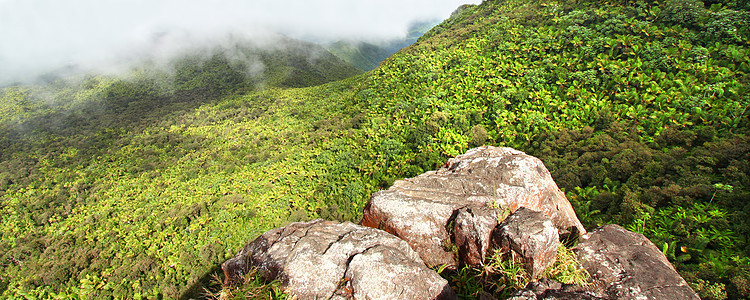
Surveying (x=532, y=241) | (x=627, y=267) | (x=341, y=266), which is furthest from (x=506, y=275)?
(x=341, y=266)

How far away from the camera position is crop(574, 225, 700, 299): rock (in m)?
4.20

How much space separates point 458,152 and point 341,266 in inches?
480

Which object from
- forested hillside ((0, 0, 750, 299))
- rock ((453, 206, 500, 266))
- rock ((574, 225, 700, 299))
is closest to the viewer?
rock ((574, 225, 700, 299))

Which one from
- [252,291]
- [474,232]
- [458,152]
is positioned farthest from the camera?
[458,152]

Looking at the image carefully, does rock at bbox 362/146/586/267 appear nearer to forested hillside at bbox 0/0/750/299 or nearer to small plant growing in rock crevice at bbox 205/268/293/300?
forested hillside at bbox 0/0/750/299

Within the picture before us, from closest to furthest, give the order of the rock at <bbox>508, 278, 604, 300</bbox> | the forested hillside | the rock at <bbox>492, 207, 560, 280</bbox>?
1. the rock at <bbox>508, 278, 604, 300</bbox>
2. the rock at <bbox>492, 207, 560, 280</bbox>
3. the forested hillside

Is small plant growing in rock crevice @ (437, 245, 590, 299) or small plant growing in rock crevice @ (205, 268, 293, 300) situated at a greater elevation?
small plant growing in rock crevice @ (205, 268, 293, 300)

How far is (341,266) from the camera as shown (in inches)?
206

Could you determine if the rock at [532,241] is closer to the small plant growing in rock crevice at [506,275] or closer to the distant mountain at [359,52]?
the small plant growing in rock crevice at [506,275]

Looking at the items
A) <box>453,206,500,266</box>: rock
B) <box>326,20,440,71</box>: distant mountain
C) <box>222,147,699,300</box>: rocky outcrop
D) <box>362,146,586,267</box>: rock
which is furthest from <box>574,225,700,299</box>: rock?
<box>326,20,440,71</box>: distant mountain

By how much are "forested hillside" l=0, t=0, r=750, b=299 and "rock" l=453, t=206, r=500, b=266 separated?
57 cm

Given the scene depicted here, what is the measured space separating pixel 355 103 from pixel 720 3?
81.8 feet

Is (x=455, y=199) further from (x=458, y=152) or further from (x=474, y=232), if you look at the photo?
(x=458, y=152)

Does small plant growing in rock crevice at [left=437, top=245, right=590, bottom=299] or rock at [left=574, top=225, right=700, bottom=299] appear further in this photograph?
small plant growing in rock crevice at [left=437, top=245, right=590, bottom=299]
